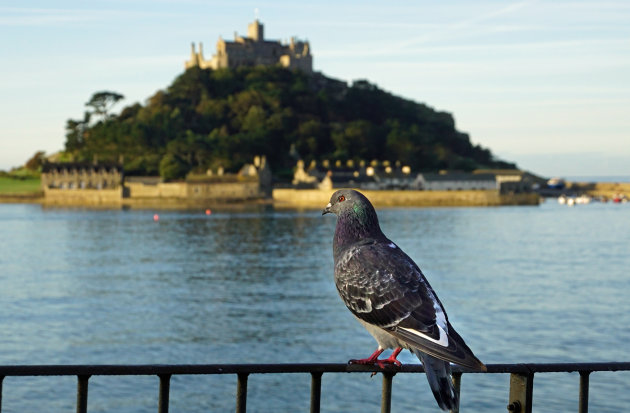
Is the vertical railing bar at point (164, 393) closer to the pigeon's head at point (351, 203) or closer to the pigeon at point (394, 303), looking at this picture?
the pigeon at point (394, 303)

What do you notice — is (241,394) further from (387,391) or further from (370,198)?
(370,198)

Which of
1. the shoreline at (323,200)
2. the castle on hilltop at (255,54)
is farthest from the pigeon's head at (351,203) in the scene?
the castle on hilltop at (255,54)

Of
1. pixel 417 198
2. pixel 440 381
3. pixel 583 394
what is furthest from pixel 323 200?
pixel 440 381

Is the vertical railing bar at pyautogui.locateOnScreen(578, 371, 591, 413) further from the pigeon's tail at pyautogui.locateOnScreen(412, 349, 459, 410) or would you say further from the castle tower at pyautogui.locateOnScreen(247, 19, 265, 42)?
the castle tower at pyautogui.locateOnScreen(247, 19, 265, 42)

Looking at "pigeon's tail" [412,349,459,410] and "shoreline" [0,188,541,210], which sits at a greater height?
"pigeon's tail" [412,349,459,410]

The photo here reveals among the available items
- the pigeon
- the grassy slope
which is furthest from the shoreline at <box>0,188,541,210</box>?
the pigeon

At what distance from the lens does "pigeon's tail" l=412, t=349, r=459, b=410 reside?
12.6ft

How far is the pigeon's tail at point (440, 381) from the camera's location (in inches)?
152

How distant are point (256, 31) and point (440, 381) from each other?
181 m

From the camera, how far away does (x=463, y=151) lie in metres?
182

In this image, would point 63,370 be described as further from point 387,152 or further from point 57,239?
point 387,152

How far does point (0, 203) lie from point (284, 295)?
160m

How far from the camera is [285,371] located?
408 cm

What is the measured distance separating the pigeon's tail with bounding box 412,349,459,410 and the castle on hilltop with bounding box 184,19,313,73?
17447 centimetres
